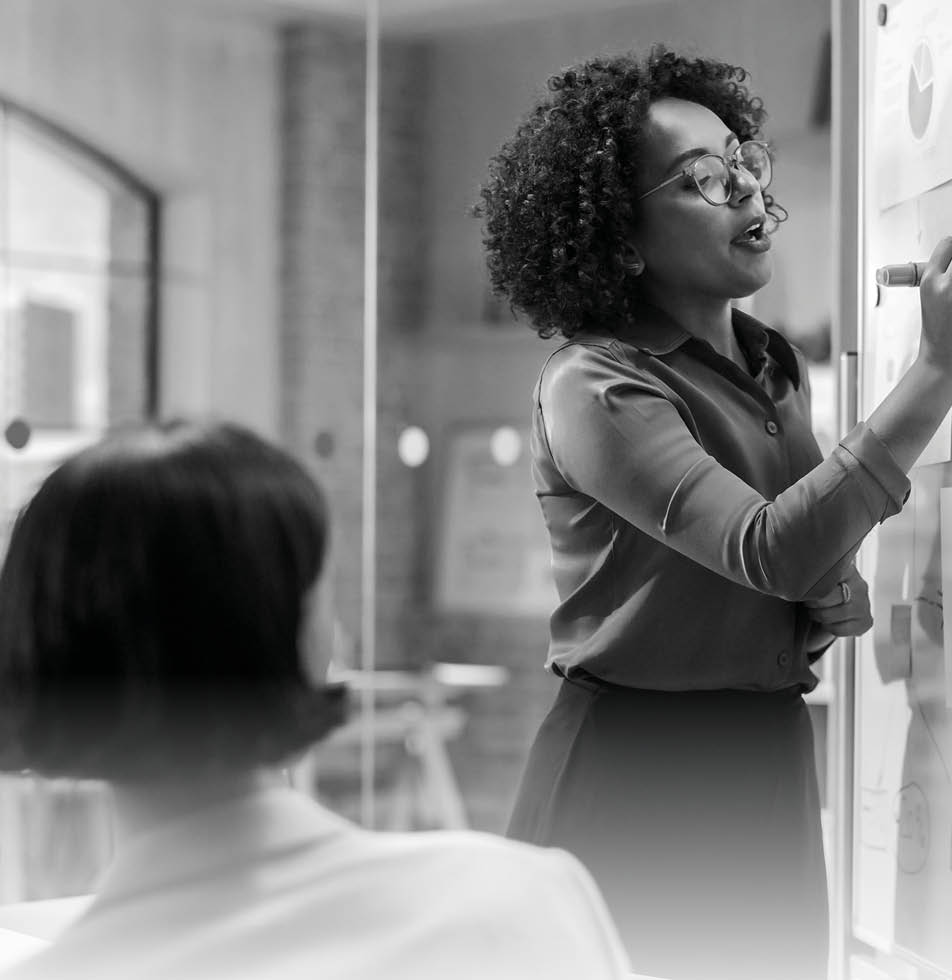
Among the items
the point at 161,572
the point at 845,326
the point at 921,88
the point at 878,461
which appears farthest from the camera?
the point at 845,326

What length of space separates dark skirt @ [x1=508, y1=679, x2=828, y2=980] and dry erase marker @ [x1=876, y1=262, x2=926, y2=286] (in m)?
0.37

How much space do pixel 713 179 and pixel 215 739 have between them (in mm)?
830

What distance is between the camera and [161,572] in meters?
0.65

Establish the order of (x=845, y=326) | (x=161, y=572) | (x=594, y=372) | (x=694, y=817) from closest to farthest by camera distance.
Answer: (x=161, y=572), (x=594, y=372), (x=694, y=817), (x=845, y=326)

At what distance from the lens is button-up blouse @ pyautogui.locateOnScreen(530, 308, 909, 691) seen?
1.15 meters

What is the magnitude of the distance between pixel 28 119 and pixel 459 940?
110 inches

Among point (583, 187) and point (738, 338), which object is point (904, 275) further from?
point (583, 187)

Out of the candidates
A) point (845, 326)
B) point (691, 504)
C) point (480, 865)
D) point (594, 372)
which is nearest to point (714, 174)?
point (594, 372)

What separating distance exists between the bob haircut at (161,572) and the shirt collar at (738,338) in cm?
72

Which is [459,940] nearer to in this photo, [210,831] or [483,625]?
[210,831]

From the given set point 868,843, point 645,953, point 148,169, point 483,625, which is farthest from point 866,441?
point 148,169

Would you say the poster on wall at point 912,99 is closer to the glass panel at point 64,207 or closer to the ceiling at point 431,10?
the ceiling at point 431,10

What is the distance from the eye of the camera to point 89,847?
2963mm

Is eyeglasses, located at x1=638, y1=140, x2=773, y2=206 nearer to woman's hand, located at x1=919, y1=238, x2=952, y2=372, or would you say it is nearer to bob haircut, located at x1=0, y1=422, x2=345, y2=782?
woman's hand, located at x1=919, y1=238, x2=952, y2=372
